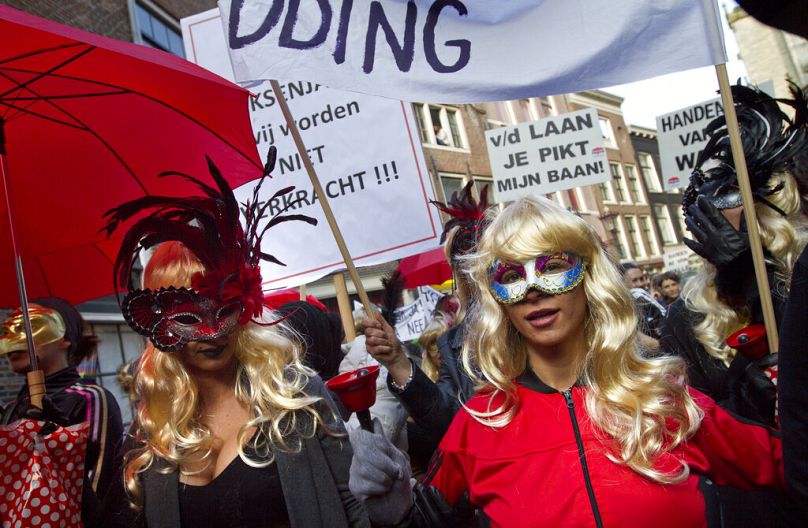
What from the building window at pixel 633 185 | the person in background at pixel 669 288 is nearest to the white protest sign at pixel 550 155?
the person in background at pixel 669 288

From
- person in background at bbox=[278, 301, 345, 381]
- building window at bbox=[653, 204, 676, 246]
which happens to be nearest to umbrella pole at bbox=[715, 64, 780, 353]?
person in background at bbox=[278, 301, 345, 381]

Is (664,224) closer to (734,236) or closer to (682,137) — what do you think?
(682,137)

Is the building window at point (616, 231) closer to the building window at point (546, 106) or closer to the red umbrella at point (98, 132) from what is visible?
the building window at point (546, 106)

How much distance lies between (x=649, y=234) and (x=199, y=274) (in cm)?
3487

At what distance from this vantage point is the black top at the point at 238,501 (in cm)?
205

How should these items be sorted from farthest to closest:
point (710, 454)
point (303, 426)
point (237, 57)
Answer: point (237, 57) < point (303, 426) < point (710, 454)

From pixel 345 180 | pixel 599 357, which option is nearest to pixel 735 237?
pixel 599 357

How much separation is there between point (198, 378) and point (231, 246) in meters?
0.47

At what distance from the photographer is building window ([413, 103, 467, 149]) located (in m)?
22.7

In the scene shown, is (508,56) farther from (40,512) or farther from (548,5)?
(40,512)

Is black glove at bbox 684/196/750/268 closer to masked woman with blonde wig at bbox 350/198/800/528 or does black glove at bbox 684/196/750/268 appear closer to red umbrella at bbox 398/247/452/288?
masked woman with blonde wig at bbox 350/198/800/528

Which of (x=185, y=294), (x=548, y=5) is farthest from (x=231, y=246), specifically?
(x=548, y=5)

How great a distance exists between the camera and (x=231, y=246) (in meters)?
2.29

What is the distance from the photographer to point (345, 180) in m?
4.39
